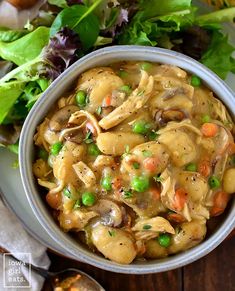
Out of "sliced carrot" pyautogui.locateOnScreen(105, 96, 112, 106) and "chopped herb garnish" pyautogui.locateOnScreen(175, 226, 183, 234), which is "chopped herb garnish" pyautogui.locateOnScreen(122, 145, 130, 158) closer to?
"sliced carrot" pyautogui.locateOnScreen(105, 96, 112, 106)

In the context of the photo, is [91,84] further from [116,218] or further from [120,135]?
[116,218]

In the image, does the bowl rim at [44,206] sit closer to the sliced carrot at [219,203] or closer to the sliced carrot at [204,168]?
the sliced carrot at [219,203]

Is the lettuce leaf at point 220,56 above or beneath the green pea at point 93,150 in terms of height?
above

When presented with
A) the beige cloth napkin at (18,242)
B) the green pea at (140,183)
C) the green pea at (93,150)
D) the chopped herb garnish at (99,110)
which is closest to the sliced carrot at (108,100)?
the chopped herb garnish at (99,110)

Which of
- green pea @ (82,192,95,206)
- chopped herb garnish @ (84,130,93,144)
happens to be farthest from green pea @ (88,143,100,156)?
green pea @ (82,192,95,206)

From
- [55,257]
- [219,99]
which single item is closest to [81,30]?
[219,99]

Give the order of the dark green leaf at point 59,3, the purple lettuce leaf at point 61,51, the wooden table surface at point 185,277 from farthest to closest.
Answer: the wooden table surface at point 185,277 → the dark green leaf at point 59,3 → the purple lettuce leaf at point 61,51

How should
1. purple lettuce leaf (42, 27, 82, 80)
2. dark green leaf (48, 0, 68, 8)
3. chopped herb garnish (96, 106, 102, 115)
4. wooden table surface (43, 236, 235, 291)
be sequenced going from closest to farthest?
chopped herb garnish (96, 106, 102, 115) → purple lettuce leaf (42, 27, 82, 80) → dark green leaf (48, 0, 68, 8) → wooden table surface (43, 236, 235, 291)
